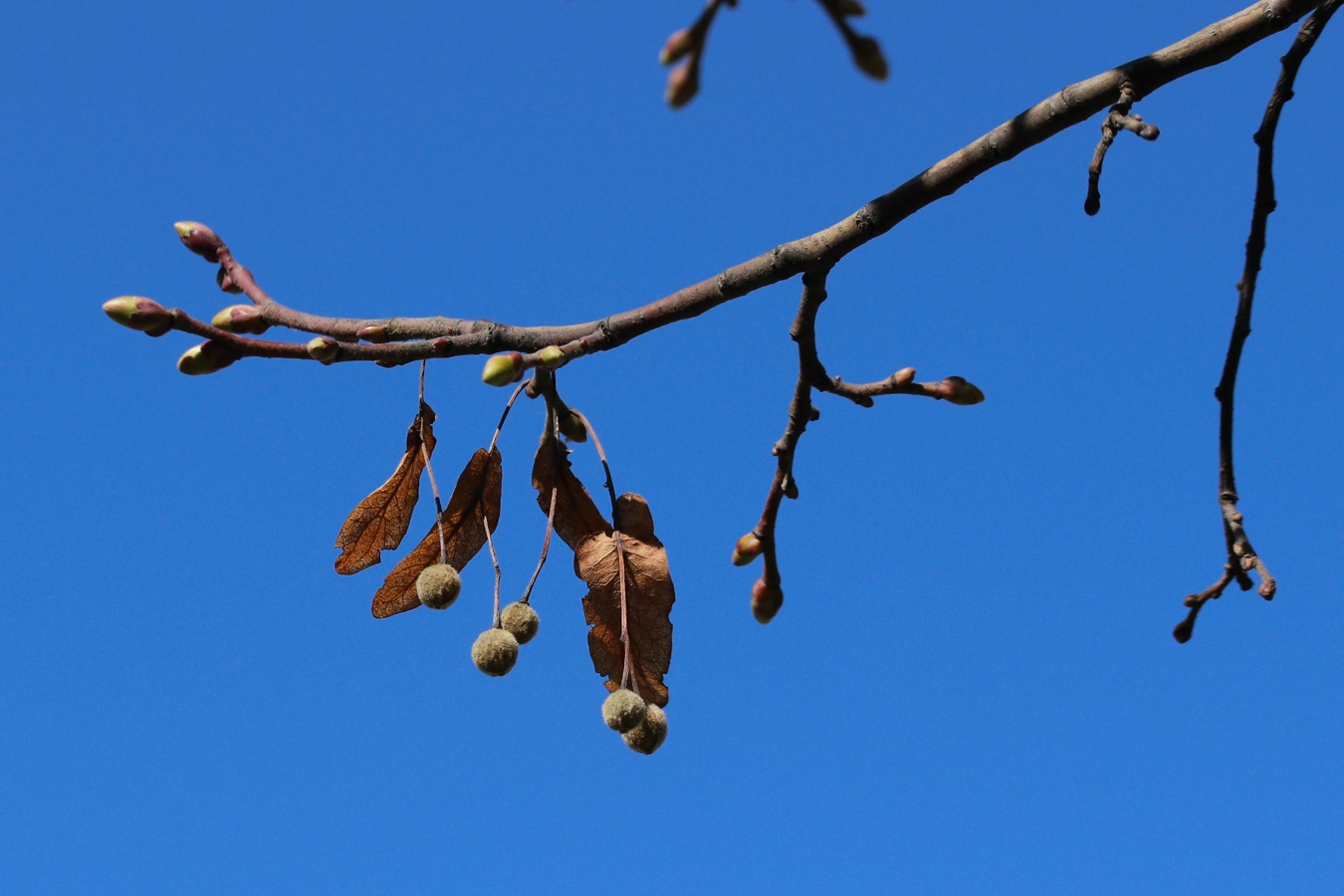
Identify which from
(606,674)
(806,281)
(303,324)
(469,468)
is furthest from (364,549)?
(806,281)

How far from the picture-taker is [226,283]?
2.13 metres

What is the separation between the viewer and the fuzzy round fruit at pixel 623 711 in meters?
2.02

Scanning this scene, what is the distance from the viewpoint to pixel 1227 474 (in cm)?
202

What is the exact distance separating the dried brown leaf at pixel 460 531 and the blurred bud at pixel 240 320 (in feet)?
2.30

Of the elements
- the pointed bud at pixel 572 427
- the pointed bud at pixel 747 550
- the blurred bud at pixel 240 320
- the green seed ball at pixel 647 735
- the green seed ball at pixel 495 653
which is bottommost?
the green seed ball at pixel 647 735

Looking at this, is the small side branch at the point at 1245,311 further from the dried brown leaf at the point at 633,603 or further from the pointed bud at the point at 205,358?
the pointed bud at the point at 205,358

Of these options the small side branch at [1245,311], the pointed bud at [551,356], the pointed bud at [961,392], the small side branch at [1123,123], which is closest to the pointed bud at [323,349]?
the pointed bud at [551,356]

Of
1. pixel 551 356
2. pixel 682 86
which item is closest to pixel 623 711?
pixel 551 356

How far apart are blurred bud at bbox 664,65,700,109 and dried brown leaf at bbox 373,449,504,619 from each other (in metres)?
1.37

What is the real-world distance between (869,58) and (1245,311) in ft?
3.92

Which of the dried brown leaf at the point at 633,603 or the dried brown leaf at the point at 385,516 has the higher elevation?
the dried brown leaf at the point at 385,516

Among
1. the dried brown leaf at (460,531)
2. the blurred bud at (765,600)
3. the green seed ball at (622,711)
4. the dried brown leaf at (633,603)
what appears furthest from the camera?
the dried brown leaf at (460,531)

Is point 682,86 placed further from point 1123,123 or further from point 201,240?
point 201,240

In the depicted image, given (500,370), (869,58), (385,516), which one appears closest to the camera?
(869,58)
